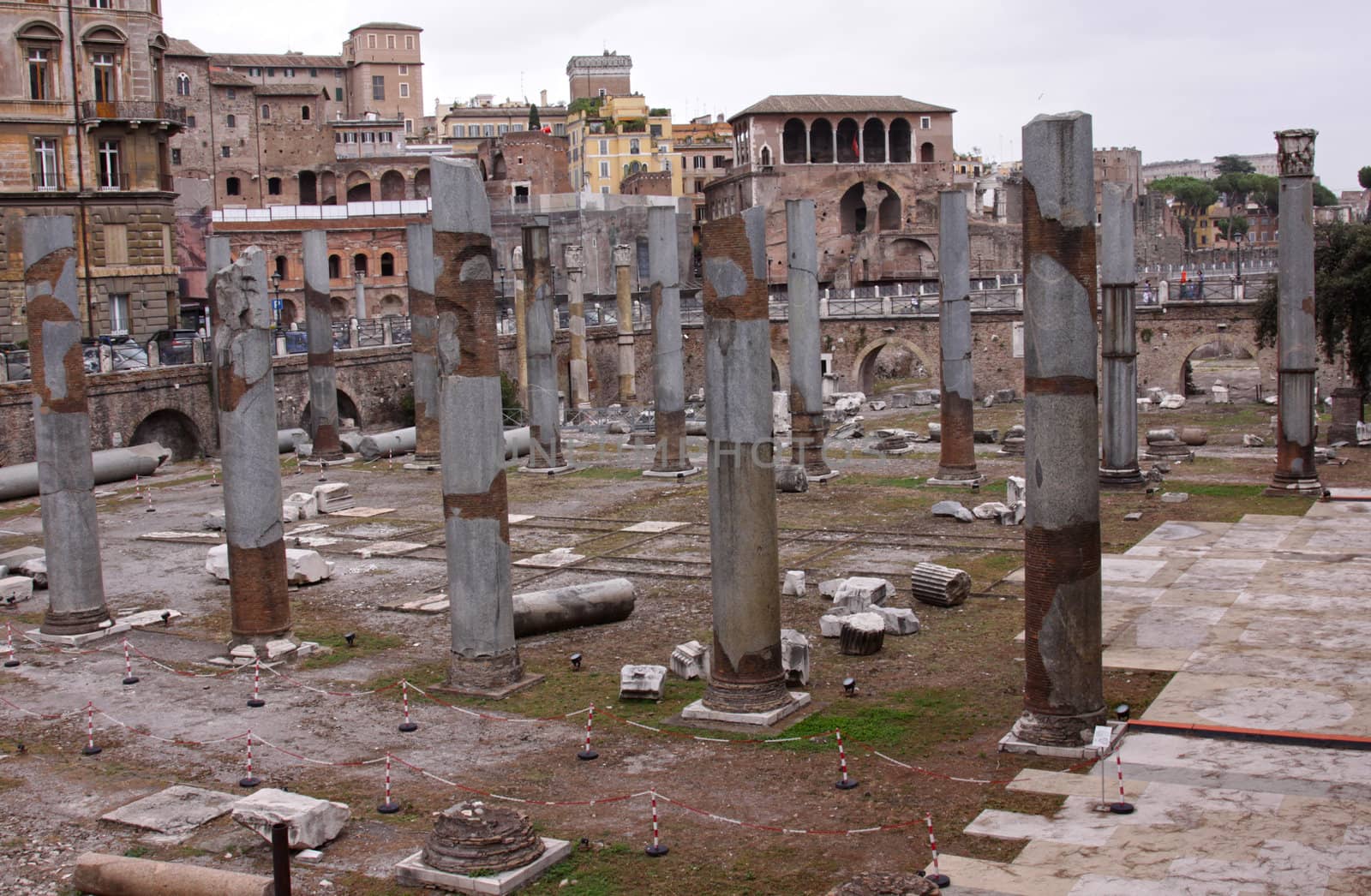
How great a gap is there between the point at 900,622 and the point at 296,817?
7091 mm

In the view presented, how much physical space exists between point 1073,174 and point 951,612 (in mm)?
6077

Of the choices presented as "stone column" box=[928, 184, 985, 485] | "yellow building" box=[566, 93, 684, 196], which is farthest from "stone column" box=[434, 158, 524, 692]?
"yellow building" box=[566, 93, 684, 196]

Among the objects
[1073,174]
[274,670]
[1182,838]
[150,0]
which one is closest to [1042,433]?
[1073,174]

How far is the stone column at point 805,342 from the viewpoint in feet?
76.2

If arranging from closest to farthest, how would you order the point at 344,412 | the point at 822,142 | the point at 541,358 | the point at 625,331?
the point at 541,358, the point at 344,412, the point at 625,331, the point at 822,142

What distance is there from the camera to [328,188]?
7169cm

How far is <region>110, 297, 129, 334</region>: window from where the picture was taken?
123 feet

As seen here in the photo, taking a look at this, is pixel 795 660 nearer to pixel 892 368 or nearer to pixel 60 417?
pixel 60 417

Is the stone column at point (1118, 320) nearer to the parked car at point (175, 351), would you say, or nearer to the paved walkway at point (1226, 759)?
the paved walkway at point (1226, 759)

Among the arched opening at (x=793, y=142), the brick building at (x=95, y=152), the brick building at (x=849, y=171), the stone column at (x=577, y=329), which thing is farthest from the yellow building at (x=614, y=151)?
the stone column at (x=577, y=329)

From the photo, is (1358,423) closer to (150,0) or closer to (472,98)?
(150,0)

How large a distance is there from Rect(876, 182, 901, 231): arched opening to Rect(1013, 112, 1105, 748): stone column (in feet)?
205

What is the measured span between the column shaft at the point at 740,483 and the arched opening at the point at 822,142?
6316cm

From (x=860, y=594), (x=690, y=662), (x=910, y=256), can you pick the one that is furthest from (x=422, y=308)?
(x=910, y=256)
